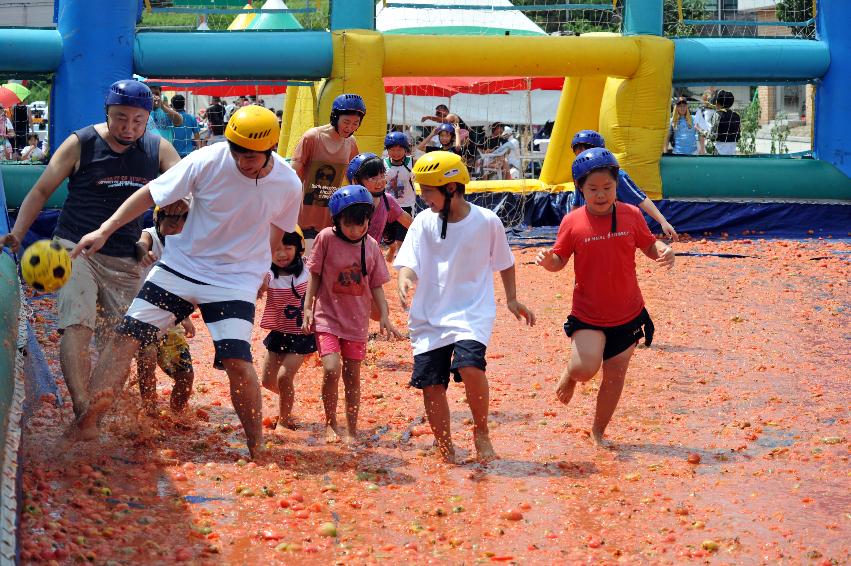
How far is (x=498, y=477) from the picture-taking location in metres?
6.04

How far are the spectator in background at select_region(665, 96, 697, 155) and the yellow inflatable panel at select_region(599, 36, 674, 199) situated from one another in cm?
295

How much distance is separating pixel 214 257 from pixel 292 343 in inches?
→ 47.9

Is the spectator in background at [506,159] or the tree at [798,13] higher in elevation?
the tree at [798,13]

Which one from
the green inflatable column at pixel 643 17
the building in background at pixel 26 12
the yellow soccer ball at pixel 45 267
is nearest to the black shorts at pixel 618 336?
the yellow soccer ball at pixel 45 267

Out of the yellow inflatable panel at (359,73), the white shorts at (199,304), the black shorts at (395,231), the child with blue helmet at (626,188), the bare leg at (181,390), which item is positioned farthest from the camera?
the yellow inflatable panel at (359,73)

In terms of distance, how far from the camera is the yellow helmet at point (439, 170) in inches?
240

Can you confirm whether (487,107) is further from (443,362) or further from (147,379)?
(443,362)

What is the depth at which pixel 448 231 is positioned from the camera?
6.19 metres

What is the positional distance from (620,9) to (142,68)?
21.7ft

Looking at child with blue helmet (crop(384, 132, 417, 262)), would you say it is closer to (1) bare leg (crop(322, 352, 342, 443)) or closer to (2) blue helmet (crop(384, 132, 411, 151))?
(2) blue helmet (crop(384, 132, 411, 151))

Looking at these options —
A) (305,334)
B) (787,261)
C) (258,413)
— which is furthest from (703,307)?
(258,413)

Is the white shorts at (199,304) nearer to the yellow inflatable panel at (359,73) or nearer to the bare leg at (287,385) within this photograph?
the bare leg at (287,385)

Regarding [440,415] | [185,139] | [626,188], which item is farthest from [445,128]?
[440,415]

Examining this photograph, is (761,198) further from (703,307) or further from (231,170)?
(231,170)
